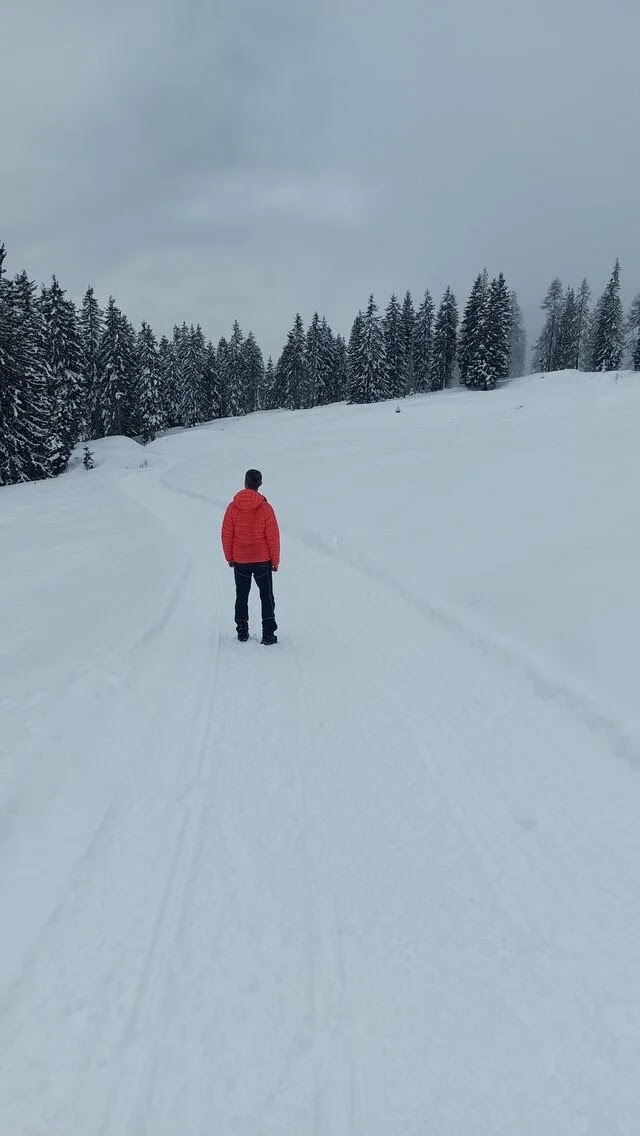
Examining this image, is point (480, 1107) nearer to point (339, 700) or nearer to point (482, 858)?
point (482, 858)

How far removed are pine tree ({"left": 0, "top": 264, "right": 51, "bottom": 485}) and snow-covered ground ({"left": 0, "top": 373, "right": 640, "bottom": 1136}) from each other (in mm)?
26678

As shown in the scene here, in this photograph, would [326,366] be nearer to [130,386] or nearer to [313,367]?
[313,367]

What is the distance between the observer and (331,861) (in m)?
3.44

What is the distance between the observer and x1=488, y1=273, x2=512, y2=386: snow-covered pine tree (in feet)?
190

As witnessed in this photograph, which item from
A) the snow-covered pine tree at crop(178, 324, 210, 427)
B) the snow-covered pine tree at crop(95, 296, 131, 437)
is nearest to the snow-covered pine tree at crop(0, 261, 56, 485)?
the snow-covered pine tree at crop(95, 296, 131, 437)

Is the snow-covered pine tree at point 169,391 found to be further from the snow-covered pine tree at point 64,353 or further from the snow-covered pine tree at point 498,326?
the snow-covered pine tree at point 498,326

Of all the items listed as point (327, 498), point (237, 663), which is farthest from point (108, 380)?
point (237, 663)

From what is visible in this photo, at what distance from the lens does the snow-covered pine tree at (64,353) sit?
41.6 meters

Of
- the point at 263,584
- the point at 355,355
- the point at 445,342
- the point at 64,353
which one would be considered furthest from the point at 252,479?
the point at 445,342

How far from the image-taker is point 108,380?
51.9m

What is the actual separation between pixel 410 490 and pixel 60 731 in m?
12.7

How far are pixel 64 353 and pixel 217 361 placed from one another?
40559 mm

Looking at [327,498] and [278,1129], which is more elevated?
[327,498]

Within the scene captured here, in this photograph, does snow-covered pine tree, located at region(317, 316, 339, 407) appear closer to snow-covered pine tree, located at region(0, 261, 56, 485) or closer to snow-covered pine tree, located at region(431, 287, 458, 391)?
snow-covered pine tree, located at region(431, 287, 458, 391)
